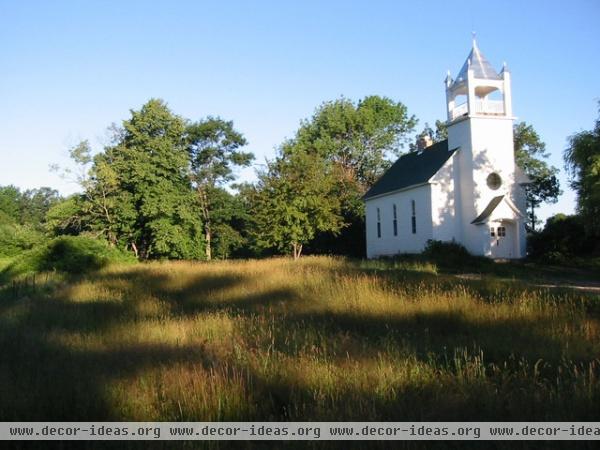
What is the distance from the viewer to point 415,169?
37.0 m

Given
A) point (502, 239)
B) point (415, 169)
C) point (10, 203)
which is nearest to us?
point (502, 239)

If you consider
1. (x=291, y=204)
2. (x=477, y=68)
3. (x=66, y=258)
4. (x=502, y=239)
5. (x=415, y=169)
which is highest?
(x=477, y=68)

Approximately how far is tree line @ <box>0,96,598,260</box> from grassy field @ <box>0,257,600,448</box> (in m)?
16.8

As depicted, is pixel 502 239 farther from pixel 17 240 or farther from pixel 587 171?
pixel 17 240

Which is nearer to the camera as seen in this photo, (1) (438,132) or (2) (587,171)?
(2) (587,171)

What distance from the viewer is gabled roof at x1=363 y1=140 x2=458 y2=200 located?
3369cm

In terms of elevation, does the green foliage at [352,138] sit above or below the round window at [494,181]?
above

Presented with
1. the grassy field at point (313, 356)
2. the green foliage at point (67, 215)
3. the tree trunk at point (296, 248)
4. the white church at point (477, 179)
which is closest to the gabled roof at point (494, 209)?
the white church at point (477, 179)

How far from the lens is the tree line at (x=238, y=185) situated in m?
32.3

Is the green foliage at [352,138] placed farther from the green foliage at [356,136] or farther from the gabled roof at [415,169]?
the gabled roof at [415,169]

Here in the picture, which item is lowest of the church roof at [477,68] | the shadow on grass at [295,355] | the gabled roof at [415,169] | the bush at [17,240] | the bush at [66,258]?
the shadow on grass at [295,355]

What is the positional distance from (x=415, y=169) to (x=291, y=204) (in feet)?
32.7

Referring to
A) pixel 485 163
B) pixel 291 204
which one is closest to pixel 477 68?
pixel 485 163

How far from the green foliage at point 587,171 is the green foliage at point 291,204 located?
13056 mm
